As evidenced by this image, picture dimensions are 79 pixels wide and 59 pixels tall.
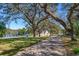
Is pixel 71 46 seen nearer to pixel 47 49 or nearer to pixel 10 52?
pixel 47 49

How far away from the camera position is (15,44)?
2.02m

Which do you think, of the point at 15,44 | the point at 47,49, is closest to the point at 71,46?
the point at 47,49

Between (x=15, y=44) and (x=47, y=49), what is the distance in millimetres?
297

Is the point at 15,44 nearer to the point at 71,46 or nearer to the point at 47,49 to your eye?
the point at 47,49

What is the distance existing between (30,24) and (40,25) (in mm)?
93

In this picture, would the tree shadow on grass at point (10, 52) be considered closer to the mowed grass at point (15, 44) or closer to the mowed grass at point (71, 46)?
the mowed grass at point (15, 44)

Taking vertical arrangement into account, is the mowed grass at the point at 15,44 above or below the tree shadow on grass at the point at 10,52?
above

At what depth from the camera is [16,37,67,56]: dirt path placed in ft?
6.47

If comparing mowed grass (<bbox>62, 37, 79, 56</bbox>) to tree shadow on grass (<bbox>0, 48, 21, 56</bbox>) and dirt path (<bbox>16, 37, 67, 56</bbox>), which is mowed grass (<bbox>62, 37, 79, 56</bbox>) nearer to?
dirt path (<bbox>16, 37, 67, 56</bbox>)

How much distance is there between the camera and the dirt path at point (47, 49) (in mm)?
1972

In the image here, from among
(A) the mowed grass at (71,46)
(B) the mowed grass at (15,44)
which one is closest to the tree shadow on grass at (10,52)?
(B) the mowed grass at (15,44)

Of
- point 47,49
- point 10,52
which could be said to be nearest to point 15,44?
Answer: point 10,52

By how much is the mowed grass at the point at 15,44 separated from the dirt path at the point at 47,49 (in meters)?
0.04

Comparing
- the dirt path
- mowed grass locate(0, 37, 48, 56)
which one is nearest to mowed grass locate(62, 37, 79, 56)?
the dirt path
